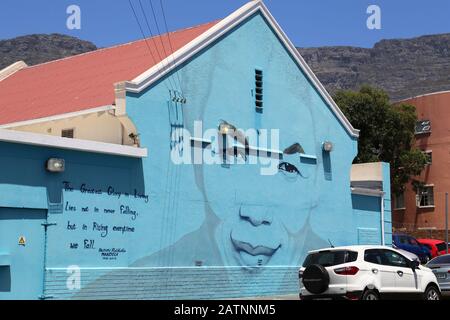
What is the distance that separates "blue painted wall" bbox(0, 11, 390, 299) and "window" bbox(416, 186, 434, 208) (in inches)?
1011

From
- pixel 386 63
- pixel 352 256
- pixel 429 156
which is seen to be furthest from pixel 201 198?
pixel 386 63

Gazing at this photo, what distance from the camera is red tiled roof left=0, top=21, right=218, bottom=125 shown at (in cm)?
2214

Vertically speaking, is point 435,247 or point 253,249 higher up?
A: point 253,249

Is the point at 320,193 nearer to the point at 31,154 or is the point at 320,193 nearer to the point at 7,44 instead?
the point at 31,154

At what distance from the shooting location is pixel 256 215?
22953mm

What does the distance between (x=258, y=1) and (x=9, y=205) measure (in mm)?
11417

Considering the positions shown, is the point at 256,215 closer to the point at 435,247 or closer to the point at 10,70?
the point at 10,70

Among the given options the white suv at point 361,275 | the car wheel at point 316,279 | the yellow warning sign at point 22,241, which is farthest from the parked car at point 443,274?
the yellow warning sign at point 22,241

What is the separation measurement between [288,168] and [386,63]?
156 meters

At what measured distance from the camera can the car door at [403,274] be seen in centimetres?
1697

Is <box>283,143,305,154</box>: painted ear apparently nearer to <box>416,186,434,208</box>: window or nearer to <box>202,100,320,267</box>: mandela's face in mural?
<box>202,100,320,267</box>: mandela's face in mural

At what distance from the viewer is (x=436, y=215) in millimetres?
51062

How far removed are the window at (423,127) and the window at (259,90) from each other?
104 feet
